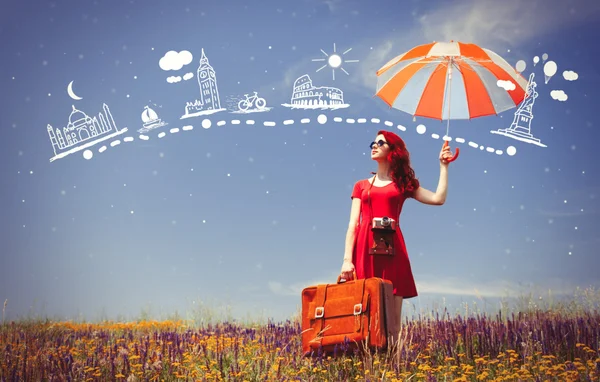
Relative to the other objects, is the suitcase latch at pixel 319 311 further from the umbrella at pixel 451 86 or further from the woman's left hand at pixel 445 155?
the umbrella at pixel 451 86

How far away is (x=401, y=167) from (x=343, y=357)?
6.27 ft

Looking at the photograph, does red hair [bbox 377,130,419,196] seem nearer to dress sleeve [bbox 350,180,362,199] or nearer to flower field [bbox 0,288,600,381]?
dress sleeve [bbox 350,180,362,199]

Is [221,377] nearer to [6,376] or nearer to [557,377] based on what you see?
[6,376]

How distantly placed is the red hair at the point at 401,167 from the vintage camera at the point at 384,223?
13.7 inches

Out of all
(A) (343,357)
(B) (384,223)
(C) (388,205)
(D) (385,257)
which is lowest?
(A) (343,357)

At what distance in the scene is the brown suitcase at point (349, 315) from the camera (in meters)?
5.32

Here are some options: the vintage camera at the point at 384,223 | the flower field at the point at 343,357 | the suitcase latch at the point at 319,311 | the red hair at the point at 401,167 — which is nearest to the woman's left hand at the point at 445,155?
the red hair at the point at 401,167

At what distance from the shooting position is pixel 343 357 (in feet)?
18.6

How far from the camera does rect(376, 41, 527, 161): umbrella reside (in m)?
6.53

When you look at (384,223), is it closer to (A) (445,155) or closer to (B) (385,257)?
(B) (385,257)

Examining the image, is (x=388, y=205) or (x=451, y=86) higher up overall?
(x=451, y=86)

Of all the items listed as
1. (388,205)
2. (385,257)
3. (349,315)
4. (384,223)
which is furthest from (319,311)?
(388,205)

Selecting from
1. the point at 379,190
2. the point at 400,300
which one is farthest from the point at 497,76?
the point at 400,300

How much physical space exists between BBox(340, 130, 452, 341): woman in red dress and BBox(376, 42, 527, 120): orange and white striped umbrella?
70cm
